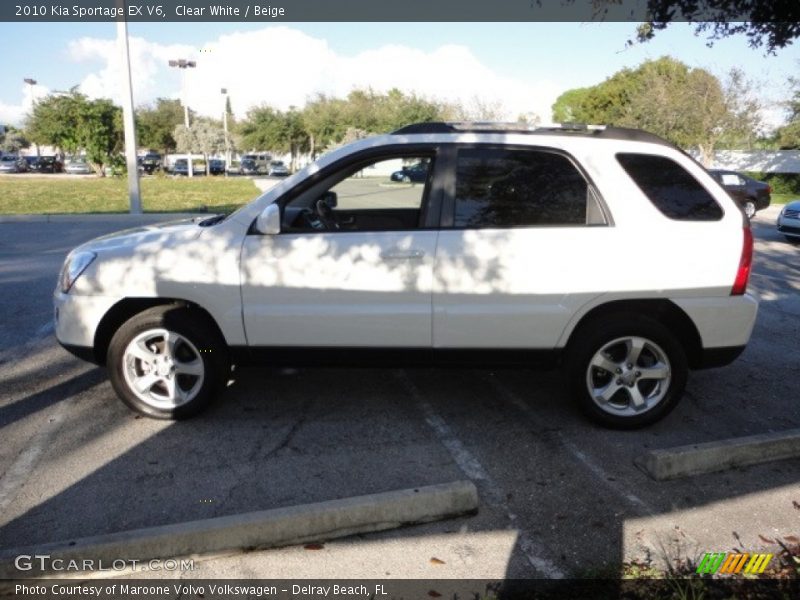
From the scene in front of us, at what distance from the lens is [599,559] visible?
9.60 ft

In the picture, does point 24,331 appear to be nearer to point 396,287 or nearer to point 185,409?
point 185,409

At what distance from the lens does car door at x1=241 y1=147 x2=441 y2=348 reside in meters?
4.03

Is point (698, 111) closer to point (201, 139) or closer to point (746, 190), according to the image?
point (746, 190)

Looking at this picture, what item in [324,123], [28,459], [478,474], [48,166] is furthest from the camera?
[48,166]

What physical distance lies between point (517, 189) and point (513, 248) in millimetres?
430

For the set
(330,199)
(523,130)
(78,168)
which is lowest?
(330,199)

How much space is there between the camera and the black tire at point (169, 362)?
13.6 feet

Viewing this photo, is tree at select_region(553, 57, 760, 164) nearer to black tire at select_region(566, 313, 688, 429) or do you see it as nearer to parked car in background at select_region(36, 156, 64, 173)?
black tire at select_region(566, 313, 688, 429)

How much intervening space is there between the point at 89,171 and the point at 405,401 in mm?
59453

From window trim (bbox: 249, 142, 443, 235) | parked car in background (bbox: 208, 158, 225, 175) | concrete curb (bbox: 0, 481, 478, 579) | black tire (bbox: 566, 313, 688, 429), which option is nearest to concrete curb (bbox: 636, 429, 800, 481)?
black tire (bbox: 566, 313, 688, 429)

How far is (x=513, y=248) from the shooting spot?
159 inches

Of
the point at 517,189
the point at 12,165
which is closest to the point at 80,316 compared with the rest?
the point at 517,189

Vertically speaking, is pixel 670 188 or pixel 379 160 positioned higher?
pixel 379 160

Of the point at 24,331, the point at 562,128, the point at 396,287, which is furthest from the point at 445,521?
the point at 24,331
